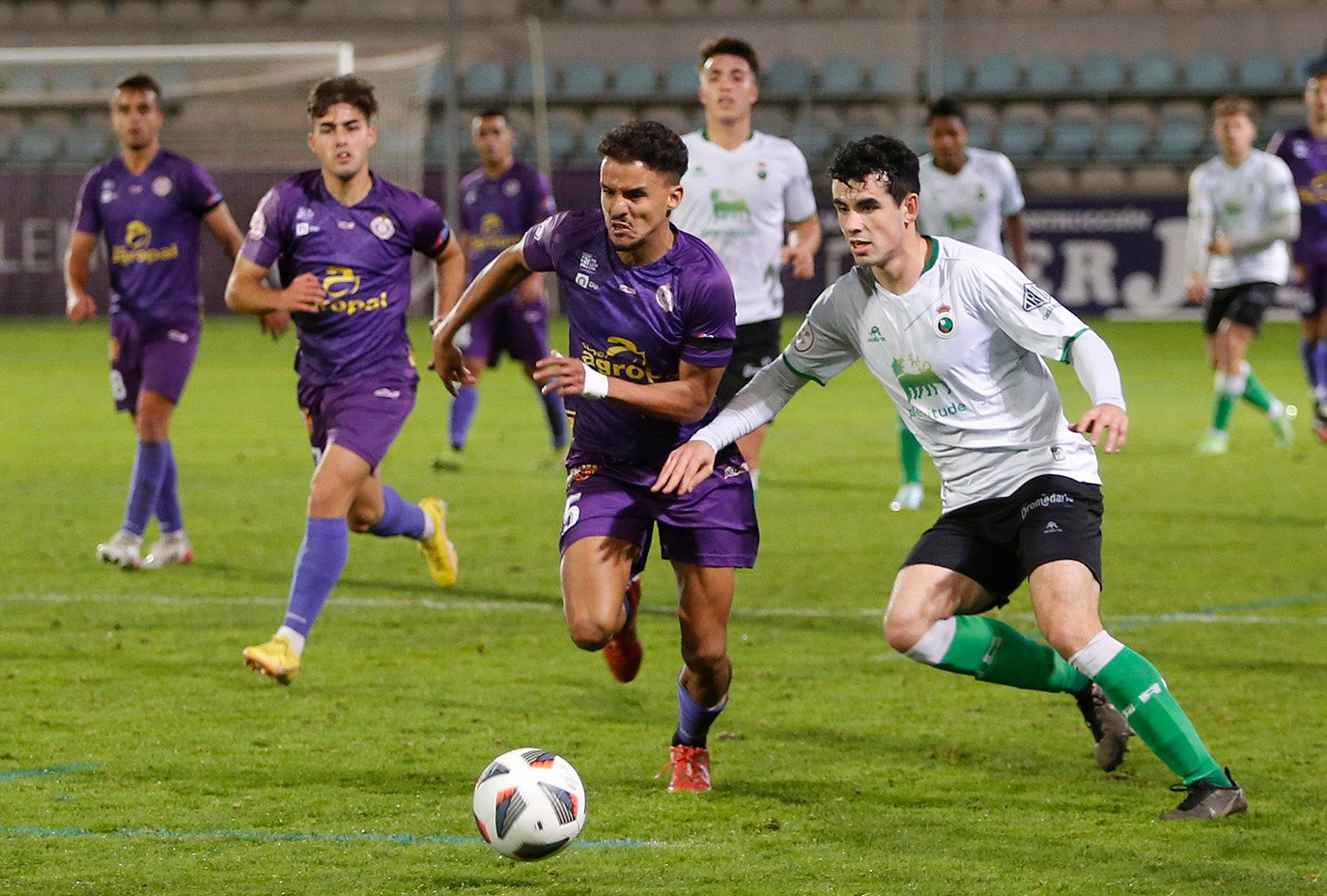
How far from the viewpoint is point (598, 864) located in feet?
14.5

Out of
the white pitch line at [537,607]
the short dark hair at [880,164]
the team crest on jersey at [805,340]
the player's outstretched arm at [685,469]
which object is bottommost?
the white pitch line at [537,607]

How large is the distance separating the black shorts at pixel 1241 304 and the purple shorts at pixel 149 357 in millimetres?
7914

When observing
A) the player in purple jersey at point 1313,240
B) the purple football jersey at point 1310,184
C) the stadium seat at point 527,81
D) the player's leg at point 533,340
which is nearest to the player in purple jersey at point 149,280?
the player's leg at point 533,340

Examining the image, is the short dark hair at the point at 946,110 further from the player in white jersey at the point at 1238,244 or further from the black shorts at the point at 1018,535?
the black shorts at the point at 1018,535

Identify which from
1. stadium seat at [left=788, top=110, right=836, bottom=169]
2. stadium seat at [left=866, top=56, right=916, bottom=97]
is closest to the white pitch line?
stadium seat at [left=788, top=110, right=836, bottom=169]

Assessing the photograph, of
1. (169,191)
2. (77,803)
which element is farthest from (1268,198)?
(77,803)

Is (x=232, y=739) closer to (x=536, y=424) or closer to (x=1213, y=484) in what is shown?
(x=1213, y=484)

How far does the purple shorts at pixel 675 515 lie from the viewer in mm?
5172

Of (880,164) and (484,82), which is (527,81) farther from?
(880,164)

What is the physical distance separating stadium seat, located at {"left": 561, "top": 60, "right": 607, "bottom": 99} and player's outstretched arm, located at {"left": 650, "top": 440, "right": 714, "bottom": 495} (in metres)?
26.1

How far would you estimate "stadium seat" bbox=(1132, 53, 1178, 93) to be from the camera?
96.8ft

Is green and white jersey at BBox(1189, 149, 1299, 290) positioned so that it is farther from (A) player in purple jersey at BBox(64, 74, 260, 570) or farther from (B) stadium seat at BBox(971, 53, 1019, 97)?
(B) stadium seat at BBox(971, 53, 1019, 97)

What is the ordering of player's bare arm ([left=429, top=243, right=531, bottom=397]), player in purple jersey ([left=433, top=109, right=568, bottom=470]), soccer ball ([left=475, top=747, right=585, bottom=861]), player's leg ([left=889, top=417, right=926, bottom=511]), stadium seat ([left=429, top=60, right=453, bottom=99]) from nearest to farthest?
soccer ball ([left=475, top=747, right=585, bottom=861]) < player's bare arm ([left=429, top=243, right=531, bottom=397]) < player's leg ([left=889, top=417, right=926, bottom=511]) < player in purple jersey ([left=433, top=109, right=568, bottom=470]) < stadium seat ([left=429, top=60, right=453, bottom=99])

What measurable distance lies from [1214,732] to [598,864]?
2.36 metres
